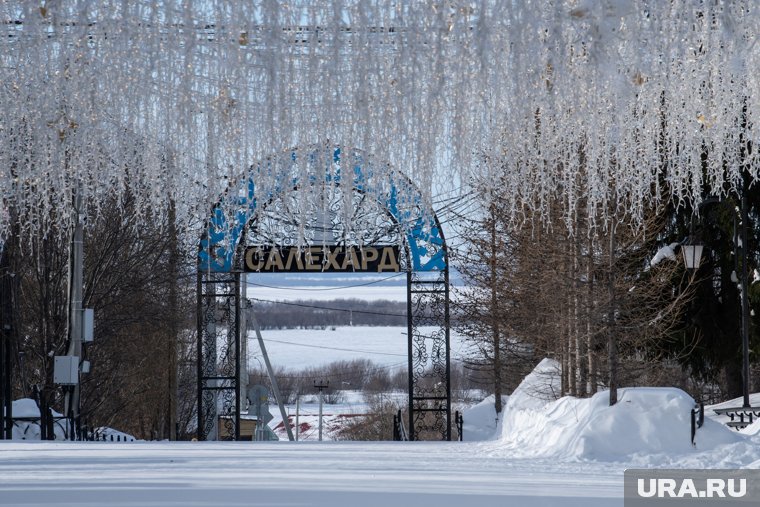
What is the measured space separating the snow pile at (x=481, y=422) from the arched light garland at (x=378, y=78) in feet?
60.3

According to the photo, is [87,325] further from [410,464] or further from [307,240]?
[307,240]

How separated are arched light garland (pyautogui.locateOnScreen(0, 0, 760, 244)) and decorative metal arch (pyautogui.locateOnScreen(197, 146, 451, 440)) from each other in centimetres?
17

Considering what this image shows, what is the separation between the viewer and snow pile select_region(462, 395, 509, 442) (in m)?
24.5

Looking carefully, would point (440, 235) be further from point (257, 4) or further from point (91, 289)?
point (257, 4)

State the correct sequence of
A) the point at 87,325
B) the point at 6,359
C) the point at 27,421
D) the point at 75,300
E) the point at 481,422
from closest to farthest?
1. the point at 6,359
2. the point at 27,421
3. the point at 75,300
4. the point at 87,325
5. the point at 481,422

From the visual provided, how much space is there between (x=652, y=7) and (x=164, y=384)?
107 feet

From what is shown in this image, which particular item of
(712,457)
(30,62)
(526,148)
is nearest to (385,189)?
(526,148)

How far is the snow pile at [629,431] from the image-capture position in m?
12.6

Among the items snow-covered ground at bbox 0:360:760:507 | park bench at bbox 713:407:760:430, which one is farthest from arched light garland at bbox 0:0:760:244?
park bench at bbox 713:407:760:430

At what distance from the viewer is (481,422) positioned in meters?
26.9

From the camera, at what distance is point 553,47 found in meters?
5.85

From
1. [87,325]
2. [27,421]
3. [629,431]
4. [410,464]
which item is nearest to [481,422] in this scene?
[87,325]

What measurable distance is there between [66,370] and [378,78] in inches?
574

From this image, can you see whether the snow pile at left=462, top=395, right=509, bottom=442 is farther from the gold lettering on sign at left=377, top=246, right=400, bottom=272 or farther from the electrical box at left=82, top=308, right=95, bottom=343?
the electrical box at left=82, top=308, right=95, bottom=343
